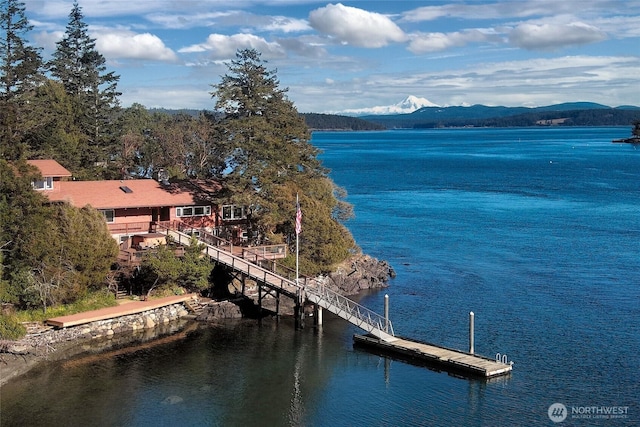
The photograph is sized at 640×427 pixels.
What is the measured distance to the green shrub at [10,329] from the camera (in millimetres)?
33750

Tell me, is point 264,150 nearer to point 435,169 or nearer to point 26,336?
point 26,336

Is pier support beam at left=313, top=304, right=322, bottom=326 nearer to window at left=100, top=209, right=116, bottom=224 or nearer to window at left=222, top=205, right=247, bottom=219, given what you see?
window at left=222, top=205, right=247, bottom=219

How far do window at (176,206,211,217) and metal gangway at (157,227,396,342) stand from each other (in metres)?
2.55

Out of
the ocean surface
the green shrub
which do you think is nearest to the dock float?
the ocean surface

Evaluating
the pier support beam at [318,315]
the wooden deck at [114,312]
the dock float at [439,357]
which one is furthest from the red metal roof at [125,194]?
the dock float at [439,357]

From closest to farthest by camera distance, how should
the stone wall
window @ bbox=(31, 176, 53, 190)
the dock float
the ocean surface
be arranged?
the ocean surface
the dock float
the stone wall
window @ bbox=(31, 176, 53, 190)

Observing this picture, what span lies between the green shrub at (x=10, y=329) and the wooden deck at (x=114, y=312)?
6.63 ft

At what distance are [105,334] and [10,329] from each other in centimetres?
539

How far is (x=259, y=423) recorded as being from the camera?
28.4m

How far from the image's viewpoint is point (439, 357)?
1332 inches

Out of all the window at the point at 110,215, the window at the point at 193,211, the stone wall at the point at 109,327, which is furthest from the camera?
the window at the point at 193,211

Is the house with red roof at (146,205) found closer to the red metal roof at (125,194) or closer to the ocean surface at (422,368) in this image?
the red metal roof at (125,194)

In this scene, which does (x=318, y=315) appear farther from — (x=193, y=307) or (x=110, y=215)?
(x=110, y=215)

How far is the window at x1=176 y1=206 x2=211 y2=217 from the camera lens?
49250mm
